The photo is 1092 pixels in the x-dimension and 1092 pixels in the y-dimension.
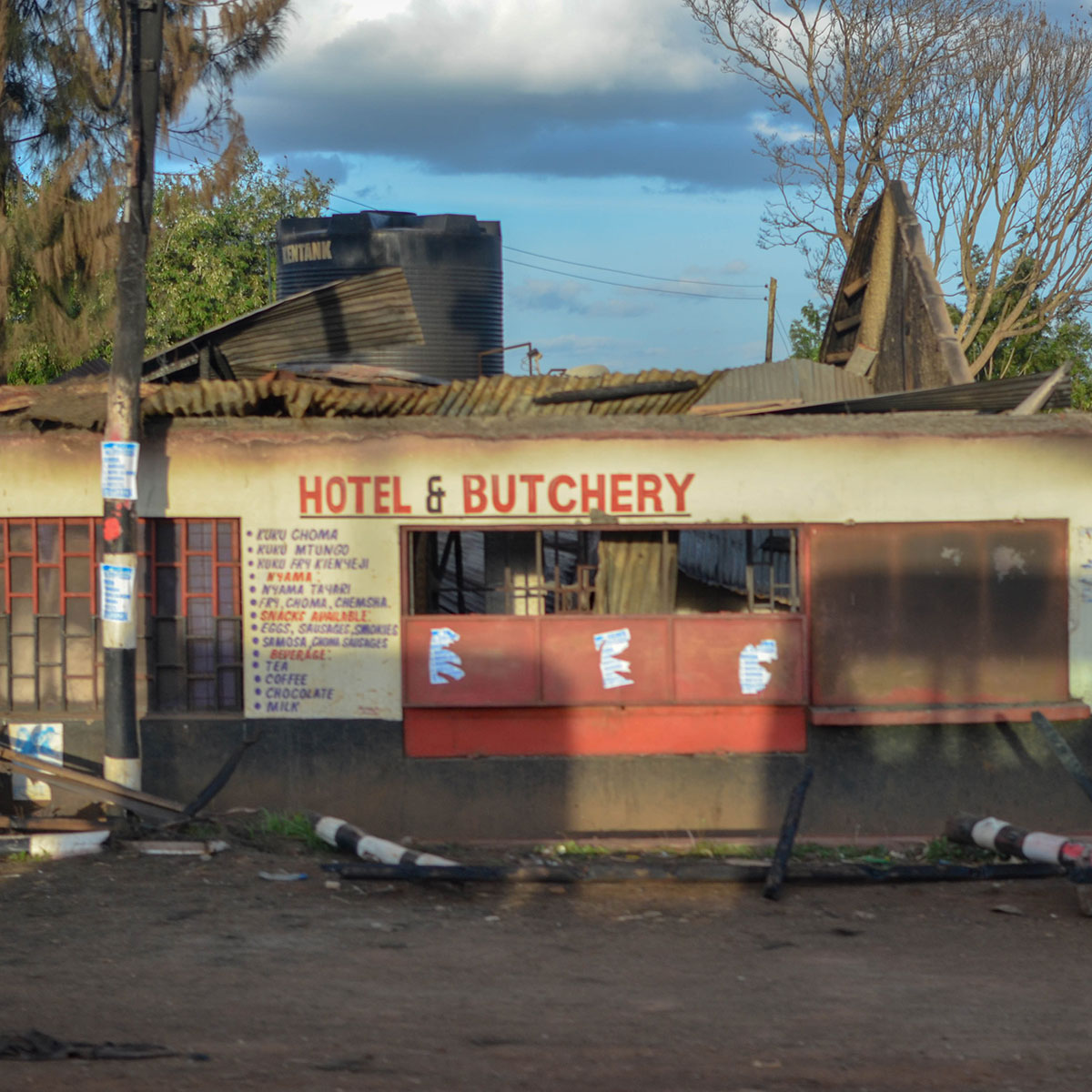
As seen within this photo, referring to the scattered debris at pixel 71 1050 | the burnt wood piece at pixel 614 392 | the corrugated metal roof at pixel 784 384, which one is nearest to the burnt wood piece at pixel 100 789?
the scattered debris at pixel 71 1050

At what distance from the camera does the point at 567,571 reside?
10.8 metres

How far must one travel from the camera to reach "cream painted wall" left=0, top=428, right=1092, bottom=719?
967 cm

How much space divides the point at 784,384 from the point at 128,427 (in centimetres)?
506

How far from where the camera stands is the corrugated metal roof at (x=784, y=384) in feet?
33.3

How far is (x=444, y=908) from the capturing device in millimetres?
7551

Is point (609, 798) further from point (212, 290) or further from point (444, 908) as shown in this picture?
point (212, 290)

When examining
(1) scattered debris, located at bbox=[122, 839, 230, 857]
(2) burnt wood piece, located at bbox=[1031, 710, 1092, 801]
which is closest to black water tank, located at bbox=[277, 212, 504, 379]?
(1) scattered debris, located at bbox=[122, 839, 230, 857]

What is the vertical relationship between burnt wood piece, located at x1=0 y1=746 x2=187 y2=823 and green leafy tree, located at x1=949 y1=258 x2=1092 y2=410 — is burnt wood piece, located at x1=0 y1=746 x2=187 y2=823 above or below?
below

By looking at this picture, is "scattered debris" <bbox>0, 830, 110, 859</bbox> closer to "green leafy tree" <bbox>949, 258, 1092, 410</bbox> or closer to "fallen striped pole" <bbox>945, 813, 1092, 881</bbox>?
"fallen striped pole" <bbox>945, 813, 1092, 881</bbox>

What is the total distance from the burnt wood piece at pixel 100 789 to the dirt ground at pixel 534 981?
450mm

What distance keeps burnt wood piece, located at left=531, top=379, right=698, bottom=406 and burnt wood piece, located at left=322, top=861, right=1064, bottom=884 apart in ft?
12.0

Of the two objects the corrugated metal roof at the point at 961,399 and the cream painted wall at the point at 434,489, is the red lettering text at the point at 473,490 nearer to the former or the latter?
the cream painted wall at the point at 434,489

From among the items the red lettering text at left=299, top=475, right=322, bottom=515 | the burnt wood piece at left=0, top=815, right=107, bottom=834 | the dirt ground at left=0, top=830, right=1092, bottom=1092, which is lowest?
the dirt ground at left=0, top=830, right=1092, bottom=1092

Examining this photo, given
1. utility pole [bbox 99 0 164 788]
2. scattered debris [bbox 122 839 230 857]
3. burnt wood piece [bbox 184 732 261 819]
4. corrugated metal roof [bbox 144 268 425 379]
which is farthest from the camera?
corrugated metal roof [bbox 144 268 425 379]
